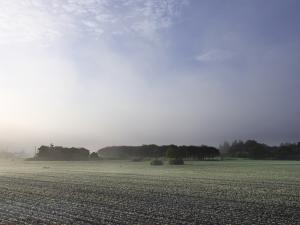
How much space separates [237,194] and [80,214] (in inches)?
442

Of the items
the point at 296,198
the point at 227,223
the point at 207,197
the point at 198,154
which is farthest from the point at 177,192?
the point at 198,154

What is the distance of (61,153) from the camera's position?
16888 centimetres

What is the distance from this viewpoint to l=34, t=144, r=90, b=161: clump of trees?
160375 mm

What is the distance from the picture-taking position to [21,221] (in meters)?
15.8

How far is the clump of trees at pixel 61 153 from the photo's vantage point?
16038cm

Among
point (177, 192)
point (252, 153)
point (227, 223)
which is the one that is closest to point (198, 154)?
point (252, 153)

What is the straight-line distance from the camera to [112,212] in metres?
17.7

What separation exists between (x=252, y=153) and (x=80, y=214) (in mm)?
146862

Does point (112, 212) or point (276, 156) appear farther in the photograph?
point (276, 156)

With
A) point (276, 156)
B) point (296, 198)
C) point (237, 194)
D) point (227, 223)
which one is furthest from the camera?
point (276, 156)

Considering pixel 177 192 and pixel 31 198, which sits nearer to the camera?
pixel 31 198

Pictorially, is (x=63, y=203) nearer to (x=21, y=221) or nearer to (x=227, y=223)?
(x=21, y=221)

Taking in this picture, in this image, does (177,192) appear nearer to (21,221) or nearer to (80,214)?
(80,214)

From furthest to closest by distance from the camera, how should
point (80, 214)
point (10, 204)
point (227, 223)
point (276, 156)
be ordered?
point (276, 156), point (10, 204), point (80, 214), point (227, 223)
